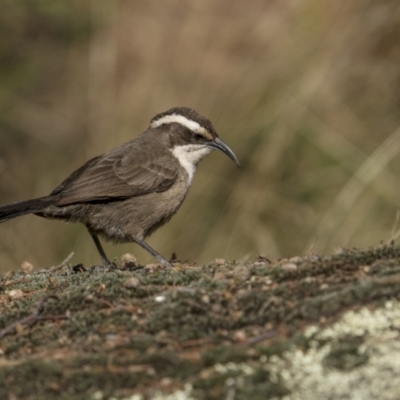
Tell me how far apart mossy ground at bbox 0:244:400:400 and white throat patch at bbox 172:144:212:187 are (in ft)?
9.22

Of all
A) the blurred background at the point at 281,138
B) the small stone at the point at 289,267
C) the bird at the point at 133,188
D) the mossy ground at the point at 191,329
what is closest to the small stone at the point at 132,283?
the mossy ground at the point at 191,329

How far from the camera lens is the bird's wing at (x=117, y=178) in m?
7.09

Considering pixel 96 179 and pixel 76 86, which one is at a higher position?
pixel 76 86

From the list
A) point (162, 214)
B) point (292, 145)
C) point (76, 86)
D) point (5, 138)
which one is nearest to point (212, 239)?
→ point (292, 145)

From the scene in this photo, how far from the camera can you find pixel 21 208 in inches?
270

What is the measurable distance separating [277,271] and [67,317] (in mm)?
1149

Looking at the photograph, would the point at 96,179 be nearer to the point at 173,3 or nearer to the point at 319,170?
the point at 319,170

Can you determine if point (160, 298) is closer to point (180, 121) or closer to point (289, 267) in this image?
point (289, 267)

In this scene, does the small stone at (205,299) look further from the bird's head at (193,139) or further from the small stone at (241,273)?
the bird's head at (193,139)

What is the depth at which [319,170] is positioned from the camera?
9531mm

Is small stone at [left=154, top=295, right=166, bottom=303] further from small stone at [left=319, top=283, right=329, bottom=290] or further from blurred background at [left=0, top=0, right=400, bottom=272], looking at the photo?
blurred background at [left=0, top=0, right=400, bottom=272]

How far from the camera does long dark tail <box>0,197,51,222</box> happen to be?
22.1ft

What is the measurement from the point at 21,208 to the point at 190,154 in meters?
1.76

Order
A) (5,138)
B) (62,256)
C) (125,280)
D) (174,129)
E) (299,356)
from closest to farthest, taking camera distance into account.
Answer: (299,356) < (125,280) < (174,129) < (62,256) < (5,138)
